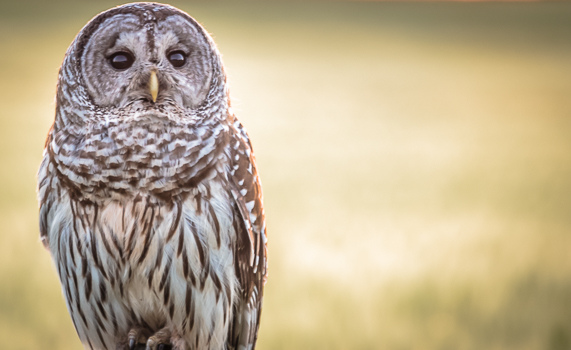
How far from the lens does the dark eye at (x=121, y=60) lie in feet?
4.66

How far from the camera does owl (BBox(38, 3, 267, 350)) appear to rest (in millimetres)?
1399

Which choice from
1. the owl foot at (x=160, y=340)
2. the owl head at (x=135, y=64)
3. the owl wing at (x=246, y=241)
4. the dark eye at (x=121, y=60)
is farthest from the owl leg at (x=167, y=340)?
the dark eye at (x=121, y=60)

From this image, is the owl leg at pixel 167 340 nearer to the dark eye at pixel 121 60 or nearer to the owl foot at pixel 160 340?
the owl foot at pixel 160 340

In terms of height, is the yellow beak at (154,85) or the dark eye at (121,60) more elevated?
the dark eye at (121,60)

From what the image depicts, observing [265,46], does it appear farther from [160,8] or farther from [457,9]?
[160,8]

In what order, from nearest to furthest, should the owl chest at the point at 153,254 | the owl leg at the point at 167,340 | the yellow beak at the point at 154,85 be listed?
1. the yellow beak at the point at 154,85
2. the owl chest at the point at 153,254
3. the owl leg at the point at 167,340

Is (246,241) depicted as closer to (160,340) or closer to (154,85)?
(160,340)

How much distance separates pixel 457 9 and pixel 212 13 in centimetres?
304

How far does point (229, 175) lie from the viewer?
1.58m

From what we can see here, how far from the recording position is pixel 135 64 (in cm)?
141

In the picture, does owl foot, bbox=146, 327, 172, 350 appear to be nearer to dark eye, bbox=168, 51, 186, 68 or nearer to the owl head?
Result: the owl head

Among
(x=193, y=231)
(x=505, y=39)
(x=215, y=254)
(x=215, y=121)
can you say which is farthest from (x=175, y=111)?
(x=505, y=39)

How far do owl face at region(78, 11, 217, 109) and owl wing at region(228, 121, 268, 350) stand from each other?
27 cm

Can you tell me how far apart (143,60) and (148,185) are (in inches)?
13.1
